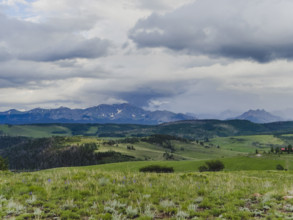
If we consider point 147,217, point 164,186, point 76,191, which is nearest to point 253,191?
point 164,186

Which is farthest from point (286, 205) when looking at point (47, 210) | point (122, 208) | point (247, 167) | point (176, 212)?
point (247, 167)

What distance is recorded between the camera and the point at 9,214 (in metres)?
10.5

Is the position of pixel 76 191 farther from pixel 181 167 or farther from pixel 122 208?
pixel 181 167

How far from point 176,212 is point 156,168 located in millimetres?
107320

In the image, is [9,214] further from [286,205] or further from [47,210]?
[286,205]

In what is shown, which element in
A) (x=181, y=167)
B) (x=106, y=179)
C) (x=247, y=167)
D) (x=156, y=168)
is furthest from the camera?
(x=181, y=167)

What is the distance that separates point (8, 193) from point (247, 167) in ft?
458

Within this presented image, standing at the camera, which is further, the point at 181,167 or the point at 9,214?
the point at 181,167

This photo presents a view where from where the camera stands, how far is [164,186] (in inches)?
593

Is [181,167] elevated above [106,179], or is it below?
below

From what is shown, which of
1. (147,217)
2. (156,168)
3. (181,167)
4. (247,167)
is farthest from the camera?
(181,167)

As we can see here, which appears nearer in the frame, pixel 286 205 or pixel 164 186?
pixel 286 205

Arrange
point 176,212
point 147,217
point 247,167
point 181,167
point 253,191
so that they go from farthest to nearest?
point 181,167, point 247,167, point 253,191, point 176,212, point 147,217

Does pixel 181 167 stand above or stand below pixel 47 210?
below
